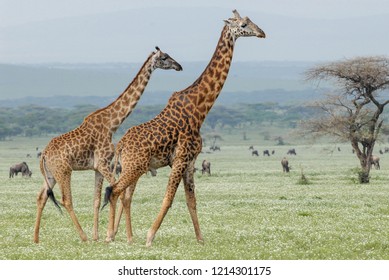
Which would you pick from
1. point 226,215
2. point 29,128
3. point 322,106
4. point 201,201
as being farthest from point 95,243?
point 29,128

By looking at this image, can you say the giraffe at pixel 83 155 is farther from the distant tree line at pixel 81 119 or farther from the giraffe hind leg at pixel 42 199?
the distant tree line at pixel 81 119

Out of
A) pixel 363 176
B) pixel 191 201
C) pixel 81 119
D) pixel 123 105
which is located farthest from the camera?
pixel 81 119

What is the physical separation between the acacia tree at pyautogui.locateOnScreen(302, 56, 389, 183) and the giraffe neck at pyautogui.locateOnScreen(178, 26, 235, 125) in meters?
28.3

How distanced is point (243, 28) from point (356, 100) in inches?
1233

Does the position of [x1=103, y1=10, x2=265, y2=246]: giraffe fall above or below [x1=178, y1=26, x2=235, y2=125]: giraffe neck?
below

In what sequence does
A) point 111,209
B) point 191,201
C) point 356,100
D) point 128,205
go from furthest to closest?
1. point 356,100
2. point 191,201
3. point 128,205
4. point 111,209

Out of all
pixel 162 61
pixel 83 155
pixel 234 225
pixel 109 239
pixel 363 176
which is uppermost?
pixel 162 61

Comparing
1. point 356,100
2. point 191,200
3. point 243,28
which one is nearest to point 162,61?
point 243,28

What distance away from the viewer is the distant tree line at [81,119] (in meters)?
155

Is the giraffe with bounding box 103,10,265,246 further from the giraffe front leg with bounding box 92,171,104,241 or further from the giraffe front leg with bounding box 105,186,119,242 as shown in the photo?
the giraffe front leg with bounding box 92,171,104,241

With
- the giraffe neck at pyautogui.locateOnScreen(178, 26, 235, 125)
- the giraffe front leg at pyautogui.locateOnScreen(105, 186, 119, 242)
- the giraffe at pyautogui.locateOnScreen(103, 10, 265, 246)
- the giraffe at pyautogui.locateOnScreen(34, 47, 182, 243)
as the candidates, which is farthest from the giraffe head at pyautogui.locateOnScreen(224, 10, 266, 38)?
the giraffe front leg at pyautogui.locateOnScreen(105, 186, 119, 242)

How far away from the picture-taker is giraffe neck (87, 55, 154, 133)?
19406mm

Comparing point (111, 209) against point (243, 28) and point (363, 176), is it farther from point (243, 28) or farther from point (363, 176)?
point (363, 176)

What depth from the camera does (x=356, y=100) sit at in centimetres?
4944
